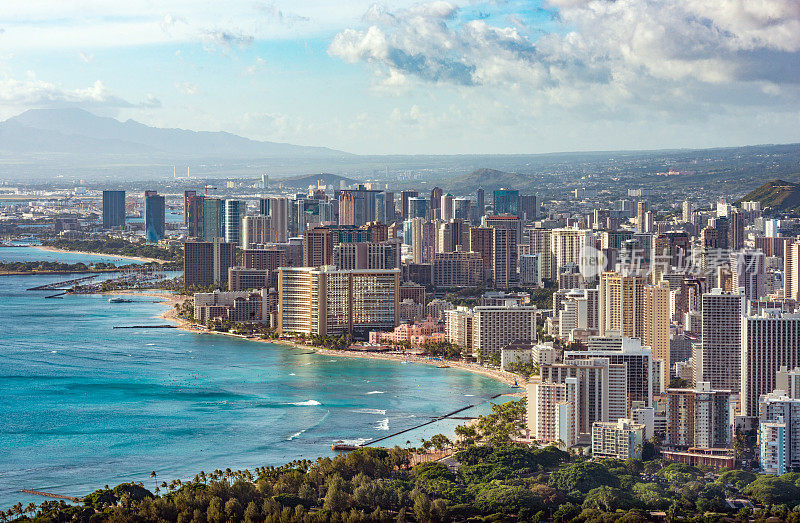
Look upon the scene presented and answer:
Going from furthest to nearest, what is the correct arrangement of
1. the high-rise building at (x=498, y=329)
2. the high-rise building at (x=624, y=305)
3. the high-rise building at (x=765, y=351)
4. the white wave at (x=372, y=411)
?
the high-rise building at (x=498, y=329)
the high-rise building at (x=624, y=305)
the white wave at (x=372, y=411)
the high-rise building at (x=765, y=351)

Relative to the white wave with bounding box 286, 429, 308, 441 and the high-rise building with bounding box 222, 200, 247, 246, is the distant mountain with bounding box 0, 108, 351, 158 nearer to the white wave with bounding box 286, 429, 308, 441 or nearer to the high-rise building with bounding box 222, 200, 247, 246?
the high-rise building with bounding box 222, 200, 247, 246

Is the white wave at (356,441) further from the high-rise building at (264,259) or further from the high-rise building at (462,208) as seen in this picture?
the high-rise building at (462,208)

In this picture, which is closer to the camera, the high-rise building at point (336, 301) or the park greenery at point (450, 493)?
the park greenery at point (450, 493)

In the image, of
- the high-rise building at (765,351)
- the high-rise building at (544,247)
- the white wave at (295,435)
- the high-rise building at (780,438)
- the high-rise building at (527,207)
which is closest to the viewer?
the high-rise building at (780,438)

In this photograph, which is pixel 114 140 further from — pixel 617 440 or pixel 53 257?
pixel 617 440

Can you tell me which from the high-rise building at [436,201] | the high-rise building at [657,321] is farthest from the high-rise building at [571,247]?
the high-rise building at [436,201]

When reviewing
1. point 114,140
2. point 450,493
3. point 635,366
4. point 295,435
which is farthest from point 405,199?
point 114,140

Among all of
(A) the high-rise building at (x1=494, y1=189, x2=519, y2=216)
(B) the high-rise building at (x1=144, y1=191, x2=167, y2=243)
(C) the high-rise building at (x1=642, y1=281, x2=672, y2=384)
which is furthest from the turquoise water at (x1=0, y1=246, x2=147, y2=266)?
(C) the high-rise building at (x1=642, y1=281, x2=672, y2=384)
